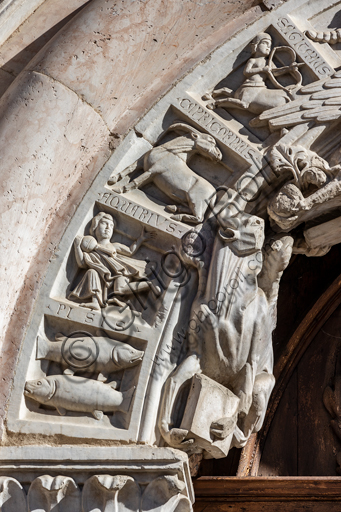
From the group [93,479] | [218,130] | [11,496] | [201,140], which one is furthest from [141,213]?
[11,496]

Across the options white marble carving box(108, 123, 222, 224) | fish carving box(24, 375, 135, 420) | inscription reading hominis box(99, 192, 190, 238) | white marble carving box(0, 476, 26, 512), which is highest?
white marble carving box(108, 123, 222, 224)

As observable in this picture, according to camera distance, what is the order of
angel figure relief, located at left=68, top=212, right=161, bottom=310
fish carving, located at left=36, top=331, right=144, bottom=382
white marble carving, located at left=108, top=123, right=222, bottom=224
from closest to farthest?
fish carving, located at left=36, top=331, right=144, bottom=382
angel figure relief, located at left=68, top=212, right=161, bottom=310
white marble carving, located at left=108, top=123, right=222, bottom=224

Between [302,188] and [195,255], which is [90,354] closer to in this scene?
[195,255]

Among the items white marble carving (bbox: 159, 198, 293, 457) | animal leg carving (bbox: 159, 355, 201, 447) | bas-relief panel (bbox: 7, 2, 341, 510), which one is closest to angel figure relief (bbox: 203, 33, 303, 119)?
bas-relief panel (bbox: 7, 2, 341, 510)

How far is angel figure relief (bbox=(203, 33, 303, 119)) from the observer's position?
315 centimetres

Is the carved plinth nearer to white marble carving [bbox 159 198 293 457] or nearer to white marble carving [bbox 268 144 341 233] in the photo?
white marble carving [bbox 159 198 293 457]

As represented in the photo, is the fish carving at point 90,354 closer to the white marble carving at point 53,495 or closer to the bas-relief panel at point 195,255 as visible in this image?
the bas-relief panel at point 195,255

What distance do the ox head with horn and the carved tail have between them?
1.14 meters

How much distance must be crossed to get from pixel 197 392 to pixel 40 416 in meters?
0.66

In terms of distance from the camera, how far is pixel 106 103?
314 cm

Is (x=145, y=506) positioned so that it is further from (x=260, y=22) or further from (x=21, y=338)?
(x=260, y=22)

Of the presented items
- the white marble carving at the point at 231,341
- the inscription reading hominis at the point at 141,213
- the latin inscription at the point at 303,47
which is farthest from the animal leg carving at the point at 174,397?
the latin inscription at the point at 303,47

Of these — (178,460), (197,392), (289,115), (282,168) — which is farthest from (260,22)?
(178,460)

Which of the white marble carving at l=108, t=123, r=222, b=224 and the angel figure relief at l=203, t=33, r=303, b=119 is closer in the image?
the white marble carving at l=108, t=123, r=222, b=224
